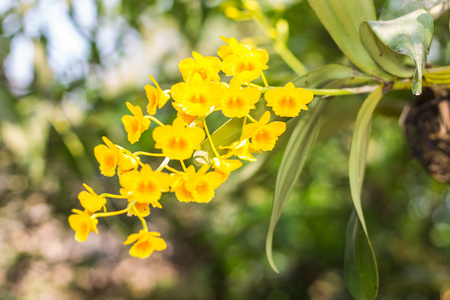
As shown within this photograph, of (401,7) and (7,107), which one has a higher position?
(401,7)

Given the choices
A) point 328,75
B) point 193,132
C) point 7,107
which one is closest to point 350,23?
point 328,75

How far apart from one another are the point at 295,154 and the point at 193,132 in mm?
153

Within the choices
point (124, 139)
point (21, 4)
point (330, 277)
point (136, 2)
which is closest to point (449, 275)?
point (330, 277)

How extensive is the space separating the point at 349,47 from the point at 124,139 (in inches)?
27.5

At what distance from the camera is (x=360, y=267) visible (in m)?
0.41

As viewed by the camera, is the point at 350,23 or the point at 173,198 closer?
the point at 350,23

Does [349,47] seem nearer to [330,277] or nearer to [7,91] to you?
[7,91]

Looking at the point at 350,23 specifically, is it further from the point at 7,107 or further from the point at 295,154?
the point at 7,107

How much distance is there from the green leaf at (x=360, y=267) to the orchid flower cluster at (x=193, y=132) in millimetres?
171

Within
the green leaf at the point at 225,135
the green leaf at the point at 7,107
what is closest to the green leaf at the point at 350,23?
the green leaf at the point at 225,135

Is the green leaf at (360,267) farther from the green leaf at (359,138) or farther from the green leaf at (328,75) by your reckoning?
the green leaf at (328,75)

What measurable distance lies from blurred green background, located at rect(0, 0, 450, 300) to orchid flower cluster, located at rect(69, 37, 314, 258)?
0.31m

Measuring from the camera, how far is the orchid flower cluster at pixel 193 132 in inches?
10.7

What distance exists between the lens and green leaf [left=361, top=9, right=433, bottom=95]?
11.2 inches
